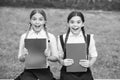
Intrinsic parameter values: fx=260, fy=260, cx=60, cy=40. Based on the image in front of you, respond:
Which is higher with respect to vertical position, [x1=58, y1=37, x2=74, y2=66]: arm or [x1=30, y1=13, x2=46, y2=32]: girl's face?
[x1=30, y1=13, x2=46, y2=32]: girl's face

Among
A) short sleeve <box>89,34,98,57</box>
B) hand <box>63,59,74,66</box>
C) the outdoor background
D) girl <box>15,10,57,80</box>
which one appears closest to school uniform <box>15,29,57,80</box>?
girl <box>15,10,57,80</box>

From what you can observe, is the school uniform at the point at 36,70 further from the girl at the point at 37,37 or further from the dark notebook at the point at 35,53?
the dark notebook at the point at 35,53

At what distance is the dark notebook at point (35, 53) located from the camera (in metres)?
2.70

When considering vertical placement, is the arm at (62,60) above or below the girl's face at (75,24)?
below

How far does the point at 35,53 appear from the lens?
274cm

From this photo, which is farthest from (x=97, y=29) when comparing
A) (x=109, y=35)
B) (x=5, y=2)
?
(x=5, y=2)

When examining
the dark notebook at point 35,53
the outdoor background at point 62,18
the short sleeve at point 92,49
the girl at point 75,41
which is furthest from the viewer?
the outdoor background at point 62,18

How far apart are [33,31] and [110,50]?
2.71m

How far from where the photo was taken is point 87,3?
20.6 ft

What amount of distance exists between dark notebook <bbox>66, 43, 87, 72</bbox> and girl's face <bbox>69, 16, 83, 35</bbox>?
0.78 ft

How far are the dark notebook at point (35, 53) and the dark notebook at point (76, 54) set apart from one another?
0.87 ft

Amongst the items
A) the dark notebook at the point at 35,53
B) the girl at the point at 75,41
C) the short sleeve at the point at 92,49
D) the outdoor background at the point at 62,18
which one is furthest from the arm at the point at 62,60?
the outdoor background at the point at 62,18

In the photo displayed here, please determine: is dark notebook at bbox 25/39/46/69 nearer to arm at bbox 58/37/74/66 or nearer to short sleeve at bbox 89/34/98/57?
arm at bbox 58/37/74/66

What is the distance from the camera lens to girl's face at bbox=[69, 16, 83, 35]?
287 centimetres
